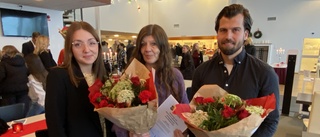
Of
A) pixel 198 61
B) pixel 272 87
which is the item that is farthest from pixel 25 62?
pixel 198 61

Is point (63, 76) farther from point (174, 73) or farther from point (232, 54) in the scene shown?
point (232, 54)

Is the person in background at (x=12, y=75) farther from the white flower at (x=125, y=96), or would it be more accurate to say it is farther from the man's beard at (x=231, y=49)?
the man's beard at (x=231, y=49)

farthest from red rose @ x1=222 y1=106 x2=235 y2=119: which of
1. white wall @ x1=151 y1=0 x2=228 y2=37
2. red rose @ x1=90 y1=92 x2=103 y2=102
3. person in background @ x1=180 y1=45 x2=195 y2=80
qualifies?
white wall @ x1=151 y1=0 x2=228 y2=37

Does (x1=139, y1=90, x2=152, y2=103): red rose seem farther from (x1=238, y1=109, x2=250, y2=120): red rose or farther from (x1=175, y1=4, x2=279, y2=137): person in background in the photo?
(x1=175, y1=4, x2=279, y2=137): person in background

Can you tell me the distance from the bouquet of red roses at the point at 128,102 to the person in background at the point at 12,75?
2.73 metres

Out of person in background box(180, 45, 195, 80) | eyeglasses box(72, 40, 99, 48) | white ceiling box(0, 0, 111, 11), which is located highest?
white ceiling box(0, 0, 111, 11)

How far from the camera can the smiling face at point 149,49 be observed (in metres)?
1.41

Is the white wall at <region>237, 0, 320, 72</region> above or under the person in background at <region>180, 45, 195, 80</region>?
above

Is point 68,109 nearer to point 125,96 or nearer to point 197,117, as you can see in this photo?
point 125,96

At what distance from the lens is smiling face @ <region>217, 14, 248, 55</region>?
1.11 m

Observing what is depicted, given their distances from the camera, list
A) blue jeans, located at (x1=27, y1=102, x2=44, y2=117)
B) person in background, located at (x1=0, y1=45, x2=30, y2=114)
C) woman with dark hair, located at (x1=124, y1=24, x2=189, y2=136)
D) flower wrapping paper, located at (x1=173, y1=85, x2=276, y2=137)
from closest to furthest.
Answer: flower wrapping paper, located at (x1=173, y1=85, x2=276, y2=137) → woman with dark hair, located at (x1=124, y1=24, x2=189, y2=136) → blue jeans, located at (x1=27, y1=102, x2=44, y2=117) → person in background, located at (x1=0, y1=45, x2=30, y2=114)

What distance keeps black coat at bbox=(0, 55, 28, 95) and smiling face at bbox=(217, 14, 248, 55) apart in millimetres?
3144

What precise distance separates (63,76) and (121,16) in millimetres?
10294

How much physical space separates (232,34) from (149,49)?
0.56 m
